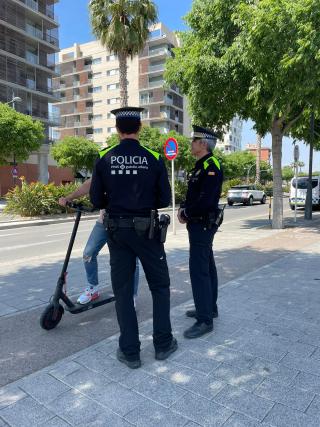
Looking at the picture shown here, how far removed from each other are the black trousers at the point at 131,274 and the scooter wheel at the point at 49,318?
3.30ft

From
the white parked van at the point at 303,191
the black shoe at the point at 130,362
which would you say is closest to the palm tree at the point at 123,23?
the white parked van at the point at 303,191

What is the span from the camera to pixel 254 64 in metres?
9.26

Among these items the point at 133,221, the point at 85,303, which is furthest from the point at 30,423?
the point at 85,303

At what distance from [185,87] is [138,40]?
10.9 metres

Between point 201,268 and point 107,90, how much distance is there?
65.2 metres

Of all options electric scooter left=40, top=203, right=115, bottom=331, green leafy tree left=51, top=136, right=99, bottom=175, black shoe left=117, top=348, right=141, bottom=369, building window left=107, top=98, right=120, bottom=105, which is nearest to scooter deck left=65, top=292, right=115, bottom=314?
electric scooter left=40, top=203, right=115, bottom=331

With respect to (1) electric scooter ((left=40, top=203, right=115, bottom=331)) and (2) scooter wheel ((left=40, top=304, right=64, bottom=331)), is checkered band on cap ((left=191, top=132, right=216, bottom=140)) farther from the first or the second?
(2) scooter wheel ((left=40, top=304, right=64, bottom=331))

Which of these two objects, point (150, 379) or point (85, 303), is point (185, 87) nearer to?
point (85, 303)

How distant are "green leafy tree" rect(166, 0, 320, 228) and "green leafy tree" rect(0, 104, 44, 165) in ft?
49.3

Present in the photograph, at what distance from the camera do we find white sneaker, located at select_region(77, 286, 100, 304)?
424 centimetres

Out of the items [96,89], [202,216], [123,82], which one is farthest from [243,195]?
[96,89]

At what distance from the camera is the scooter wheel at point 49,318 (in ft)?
12.3

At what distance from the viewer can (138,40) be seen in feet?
69.3

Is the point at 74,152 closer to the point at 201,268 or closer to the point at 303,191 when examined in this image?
the point at 303,191
